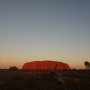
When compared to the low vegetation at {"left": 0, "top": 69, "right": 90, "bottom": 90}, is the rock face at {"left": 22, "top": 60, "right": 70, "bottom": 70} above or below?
below

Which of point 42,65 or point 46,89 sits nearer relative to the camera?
point 46,89

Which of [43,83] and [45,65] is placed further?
[45,65]

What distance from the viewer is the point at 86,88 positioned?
18906mm

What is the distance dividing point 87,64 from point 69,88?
100240 millimetres

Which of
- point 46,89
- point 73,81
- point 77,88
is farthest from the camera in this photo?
point 73,81

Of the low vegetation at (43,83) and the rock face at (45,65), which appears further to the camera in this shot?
the rock face at (45,65)

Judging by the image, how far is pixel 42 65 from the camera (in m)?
142

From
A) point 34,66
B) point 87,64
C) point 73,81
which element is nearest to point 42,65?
point 34,66

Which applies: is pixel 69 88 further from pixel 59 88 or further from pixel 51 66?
pixel 51 66

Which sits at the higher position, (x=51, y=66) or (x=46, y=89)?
(x=46, y=89)

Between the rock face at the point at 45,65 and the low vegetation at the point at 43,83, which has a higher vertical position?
the low vegetation at the point at 43,83

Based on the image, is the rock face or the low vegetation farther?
the rock face

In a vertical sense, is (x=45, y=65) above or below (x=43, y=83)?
below

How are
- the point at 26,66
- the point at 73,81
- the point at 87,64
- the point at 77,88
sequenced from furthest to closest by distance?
the point at 26,66 < the point at 87,64 < the point at 73,81 < the point at 77,88
